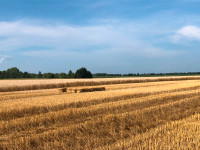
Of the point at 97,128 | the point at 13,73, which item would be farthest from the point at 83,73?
the point at 97,128

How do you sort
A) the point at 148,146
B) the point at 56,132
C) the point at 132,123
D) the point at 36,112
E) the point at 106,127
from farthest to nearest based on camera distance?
the point at 36,112 → the point at 132,123 → the point at 106,127 → the point at 56,132 → the point at 148,146

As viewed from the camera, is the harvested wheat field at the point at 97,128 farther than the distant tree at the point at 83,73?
No

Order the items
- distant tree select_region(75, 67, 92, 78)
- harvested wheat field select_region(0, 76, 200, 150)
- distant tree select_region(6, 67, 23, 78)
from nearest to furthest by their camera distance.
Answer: harvested wheat field select_region(0, 76, 200, 150)
distant tree select_region(75, 67, 92, 78)
distant tree select_region(6, 67, 23, 78)

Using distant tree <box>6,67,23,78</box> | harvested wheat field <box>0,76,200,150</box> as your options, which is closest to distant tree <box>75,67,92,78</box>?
distant tree <box>6,67,23,78</box>

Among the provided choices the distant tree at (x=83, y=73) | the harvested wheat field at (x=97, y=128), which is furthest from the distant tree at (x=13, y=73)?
the harvested wheat field at (x=97, y=128)

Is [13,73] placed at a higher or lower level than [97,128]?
higher

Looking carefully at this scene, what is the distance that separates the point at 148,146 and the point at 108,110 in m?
7.24

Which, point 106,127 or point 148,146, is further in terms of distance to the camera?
point 106,127

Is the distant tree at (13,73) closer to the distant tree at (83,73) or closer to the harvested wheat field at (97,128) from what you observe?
the distant tree at (83,73)

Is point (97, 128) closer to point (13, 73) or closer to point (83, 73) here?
point (83, 73)

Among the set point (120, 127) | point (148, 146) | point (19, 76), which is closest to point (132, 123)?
point (120, 127)

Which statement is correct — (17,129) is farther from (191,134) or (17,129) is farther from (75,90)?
(75,90)

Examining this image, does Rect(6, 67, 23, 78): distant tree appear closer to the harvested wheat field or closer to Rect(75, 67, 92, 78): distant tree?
Rect(75, 67, 92, 78): distant tree

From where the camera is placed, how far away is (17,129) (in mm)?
9898
